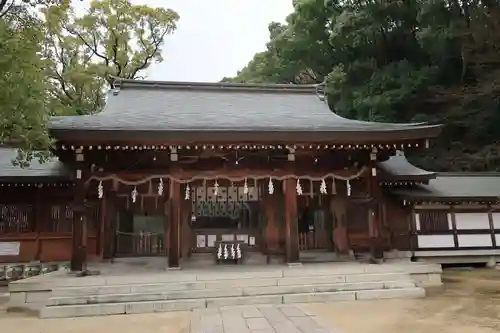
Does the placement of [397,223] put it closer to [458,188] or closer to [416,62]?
[458,188]

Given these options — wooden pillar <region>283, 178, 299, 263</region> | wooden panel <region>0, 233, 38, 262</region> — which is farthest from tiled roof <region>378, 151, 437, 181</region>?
wooden panel <region>0, 233, 38, 262</region>

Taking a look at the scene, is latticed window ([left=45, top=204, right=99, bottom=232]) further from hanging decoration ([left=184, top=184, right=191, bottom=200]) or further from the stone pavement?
the stone pavement

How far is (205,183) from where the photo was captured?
11.0 m

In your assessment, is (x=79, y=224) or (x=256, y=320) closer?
(x=256, y=320)

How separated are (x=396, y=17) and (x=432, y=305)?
67.5 feet

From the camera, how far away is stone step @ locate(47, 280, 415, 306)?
24.4 ft

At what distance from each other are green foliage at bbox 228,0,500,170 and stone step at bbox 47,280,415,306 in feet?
44.9

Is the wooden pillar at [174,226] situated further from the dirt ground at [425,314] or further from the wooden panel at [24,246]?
the wooden panel at [24,246]

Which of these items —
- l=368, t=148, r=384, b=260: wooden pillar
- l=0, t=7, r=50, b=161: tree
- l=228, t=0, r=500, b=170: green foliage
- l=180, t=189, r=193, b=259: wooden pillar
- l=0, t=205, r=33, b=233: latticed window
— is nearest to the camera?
l=0, t=7, r=50, b=161: tree

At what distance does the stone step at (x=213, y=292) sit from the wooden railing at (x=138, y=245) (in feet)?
14.8

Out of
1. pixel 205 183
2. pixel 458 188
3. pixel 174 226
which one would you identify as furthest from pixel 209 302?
pixel 458 188

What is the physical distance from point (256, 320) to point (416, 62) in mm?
22044

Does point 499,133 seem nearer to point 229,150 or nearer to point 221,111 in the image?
point 221,111

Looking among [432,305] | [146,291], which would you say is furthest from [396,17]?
[146,291]
